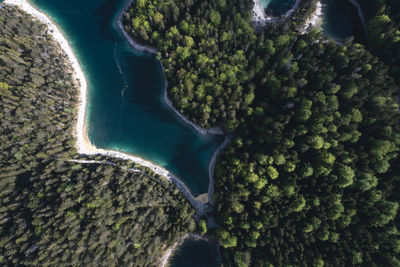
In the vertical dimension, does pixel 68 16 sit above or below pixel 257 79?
below

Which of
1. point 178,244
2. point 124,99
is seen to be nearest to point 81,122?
point 124,99

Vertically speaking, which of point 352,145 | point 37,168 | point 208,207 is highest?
point 352,145

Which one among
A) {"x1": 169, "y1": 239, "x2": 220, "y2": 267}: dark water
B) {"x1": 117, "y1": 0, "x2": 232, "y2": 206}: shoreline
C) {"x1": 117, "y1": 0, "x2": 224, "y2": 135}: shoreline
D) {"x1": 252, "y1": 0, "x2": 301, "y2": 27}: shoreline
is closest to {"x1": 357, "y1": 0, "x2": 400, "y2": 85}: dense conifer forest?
{"x1": 252, "y1": 0, "x2": 301, "y2": 27}: shoreline

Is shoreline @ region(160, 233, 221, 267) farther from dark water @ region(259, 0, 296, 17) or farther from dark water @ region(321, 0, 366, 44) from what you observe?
dark water @ region(321, 0, 366, 44)

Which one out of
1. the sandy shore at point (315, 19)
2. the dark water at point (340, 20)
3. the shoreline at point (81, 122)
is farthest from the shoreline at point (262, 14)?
the shoreline at point (81, 122)

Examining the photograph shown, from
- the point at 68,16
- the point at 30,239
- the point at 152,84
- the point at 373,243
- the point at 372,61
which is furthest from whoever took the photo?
the point at 68,16

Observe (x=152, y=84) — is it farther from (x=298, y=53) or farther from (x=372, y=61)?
(x=372, y=61)

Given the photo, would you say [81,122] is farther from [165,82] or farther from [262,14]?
[262,14]

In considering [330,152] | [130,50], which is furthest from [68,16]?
[330,152]
